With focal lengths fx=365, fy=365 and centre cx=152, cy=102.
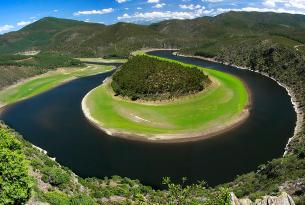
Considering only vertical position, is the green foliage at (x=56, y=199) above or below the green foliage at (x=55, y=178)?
above

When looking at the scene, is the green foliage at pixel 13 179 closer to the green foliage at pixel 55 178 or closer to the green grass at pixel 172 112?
the green foliage at pixel 55 178

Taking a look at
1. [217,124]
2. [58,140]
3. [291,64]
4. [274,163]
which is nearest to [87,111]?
[58,140]

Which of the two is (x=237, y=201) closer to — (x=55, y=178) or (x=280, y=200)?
(x=280, y=200)

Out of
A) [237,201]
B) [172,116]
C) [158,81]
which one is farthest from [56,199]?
[158,81]

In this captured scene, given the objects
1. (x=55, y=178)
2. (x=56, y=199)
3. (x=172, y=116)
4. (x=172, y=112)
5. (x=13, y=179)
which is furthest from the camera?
(x=172, y=112)

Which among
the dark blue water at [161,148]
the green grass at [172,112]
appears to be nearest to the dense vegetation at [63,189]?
the dark blue water at [161,148]

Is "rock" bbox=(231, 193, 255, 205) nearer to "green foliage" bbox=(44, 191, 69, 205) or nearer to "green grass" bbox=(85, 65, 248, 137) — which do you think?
"green foliage" bbox=(44, 191, 69, 205)

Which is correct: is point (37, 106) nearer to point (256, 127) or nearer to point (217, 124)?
point (217, 124)

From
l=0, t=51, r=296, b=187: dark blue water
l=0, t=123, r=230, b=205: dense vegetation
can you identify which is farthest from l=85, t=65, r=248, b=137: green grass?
l=0, t=123, r=230, b=205: dense vegetation
